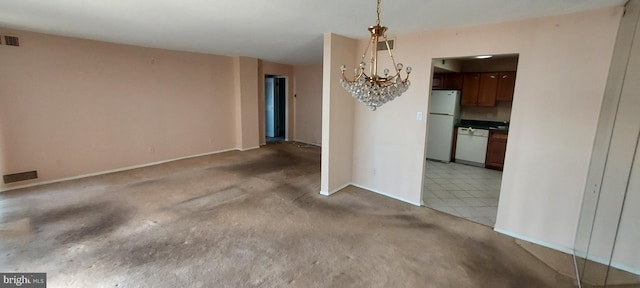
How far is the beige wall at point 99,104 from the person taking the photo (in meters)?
4.06

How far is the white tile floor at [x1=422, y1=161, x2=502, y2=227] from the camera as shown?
3.66 metres

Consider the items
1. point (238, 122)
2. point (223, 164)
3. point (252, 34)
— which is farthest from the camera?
point (238, 122)

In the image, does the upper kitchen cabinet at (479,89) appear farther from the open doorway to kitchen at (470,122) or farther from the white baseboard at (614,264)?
the white baseboard at (614,264)

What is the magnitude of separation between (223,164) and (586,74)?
555cm

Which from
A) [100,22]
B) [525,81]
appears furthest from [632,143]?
[100,22]

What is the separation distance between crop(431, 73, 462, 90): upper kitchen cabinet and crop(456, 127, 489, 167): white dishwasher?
944 millimetres

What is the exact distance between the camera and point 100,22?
133 inches

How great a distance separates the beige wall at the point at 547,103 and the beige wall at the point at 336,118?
105 cm

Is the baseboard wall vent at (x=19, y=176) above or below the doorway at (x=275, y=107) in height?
below

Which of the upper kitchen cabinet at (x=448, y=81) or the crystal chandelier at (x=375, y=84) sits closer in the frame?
the crystal chandelier at (x=375, y=84)

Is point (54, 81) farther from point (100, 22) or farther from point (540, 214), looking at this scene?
point (540, 214)

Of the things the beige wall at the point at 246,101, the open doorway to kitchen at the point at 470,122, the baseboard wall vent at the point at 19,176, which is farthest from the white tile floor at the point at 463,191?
the baseboard wall vent at the point at 19,176

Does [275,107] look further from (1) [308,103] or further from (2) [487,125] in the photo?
(2) [487,125]

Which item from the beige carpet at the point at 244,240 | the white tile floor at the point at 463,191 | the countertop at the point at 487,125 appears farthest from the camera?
the countertop at the point at 487,125
